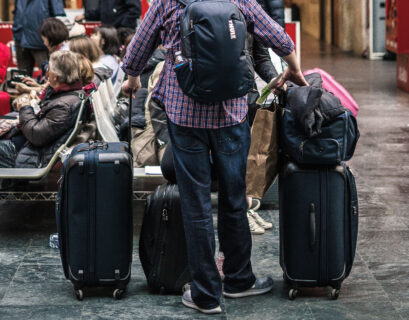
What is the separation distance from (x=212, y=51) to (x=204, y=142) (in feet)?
1.64

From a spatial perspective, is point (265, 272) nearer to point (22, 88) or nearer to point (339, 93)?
point (339, 93)

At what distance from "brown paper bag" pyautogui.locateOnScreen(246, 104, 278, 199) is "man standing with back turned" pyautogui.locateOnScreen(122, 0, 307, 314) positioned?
0.37 meters

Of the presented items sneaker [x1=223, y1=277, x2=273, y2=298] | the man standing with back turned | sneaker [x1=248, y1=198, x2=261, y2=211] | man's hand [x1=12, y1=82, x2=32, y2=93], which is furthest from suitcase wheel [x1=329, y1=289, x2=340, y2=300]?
man's hand [x1=12, y1=82, x2=32, y2=93]

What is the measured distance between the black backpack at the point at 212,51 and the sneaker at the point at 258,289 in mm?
1079

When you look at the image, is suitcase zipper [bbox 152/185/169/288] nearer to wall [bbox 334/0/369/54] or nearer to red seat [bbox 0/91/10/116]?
red seat [bbox 0/91/10/116]

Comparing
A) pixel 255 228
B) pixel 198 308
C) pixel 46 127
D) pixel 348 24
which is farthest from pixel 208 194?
pixel 348 24

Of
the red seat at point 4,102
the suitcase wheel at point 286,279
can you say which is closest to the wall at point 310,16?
the red seat at point 4,102

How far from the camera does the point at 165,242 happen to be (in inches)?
174

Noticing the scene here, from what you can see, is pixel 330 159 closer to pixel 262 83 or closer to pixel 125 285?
pixel 125 285

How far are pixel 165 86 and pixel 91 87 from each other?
8.96ft

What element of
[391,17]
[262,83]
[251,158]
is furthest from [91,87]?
[391,17]

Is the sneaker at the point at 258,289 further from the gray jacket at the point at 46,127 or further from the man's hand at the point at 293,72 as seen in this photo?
the gray jacket at the point at 46,127

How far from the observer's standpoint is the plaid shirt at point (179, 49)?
4.02 meters

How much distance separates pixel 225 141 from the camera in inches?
161
